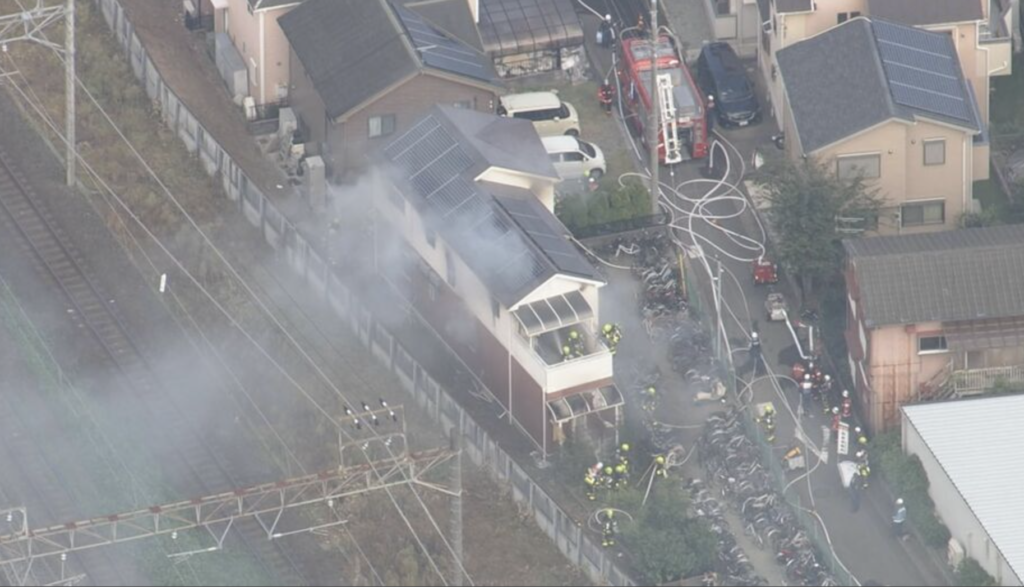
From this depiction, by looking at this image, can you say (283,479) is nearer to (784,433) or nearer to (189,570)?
(189,570)

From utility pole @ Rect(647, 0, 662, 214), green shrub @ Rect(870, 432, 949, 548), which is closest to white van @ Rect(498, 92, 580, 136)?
utility pole @ Rect(647, 0, 662, 214)

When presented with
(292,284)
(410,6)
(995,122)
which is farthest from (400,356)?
(995,122)

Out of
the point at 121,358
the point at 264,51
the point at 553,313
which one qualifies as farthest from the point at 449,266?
the point at 264,51


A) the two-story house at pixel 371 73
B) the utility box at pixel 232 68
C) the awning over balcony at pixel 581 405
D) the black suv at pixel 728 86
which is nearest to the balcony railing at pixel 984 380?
the awning over balcony at pixel 581 405

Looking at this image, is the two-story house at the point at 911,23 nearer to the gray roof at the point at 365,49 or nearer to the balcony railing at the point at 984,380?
the gray roof at the point at 365,49

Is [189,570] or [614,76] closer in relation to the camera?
[189,570]

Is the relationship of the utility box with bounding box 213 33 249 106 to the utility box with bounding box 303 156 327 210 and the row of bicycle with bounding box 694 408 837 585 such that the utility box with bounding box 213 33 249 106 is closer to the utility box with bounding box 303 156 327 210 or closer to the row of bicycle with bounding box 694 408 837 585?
the utility box with bounding box 303 156 327 210
